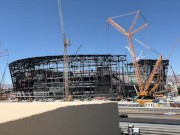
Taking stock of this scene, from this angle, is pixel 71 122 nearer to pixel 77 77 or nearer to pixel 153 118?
pixel 153 118

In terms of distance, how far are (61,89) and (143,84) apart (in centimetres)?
4665

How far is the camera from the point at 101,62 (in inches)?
6009

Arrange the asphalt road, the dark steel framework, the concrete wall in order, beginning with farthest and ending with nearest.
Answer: the dark steel framework < the asphalt road < the concrete wall

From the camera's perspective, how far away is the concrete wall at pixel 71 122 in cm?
912

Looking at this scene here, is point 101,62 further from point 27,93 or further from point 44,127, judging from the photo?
point 44,127

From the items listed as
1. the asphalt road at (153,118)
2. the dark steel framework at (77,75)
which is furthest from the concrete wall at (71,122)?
the dark steel framework at (77,75)

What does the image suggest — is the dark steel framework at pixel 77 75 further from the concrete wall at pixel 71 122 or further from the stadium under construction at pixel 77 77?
the concrete wall at pixel 71 122

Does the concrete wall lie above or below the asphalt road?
above

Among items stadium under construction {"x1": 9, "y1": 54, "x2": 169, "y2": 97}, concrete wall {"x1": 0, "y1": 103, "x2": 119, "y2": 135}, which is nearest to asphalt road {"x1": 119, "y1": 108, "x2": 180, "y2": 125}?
concrete wall {"x1": 0, "y1": 103, "x2": 119, "y2": 135}

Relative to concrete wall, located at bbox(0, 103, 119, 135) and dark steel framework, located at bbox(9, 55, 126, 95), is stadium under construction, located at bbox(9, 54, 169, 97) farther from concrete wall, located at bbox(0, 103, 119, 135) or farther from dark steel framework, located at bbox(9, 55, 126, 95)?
concrete wall, located at bbox(0, 103, 119, 135)

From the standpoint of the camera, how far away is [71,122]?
40.1 ft

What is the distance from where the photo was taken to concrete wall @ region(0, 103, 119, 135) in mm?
9117

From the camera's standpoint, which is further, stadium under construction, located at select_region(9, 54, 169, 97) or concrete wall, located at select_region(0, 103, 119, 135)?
stadium under construction, located at select_region(9, 54, 169, 97)

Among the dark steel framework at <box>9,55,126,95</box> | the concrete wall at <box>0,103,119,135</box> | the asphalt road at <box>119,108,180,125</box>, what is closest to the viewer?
the concrete wall at <box>0,103,119,135</box>
